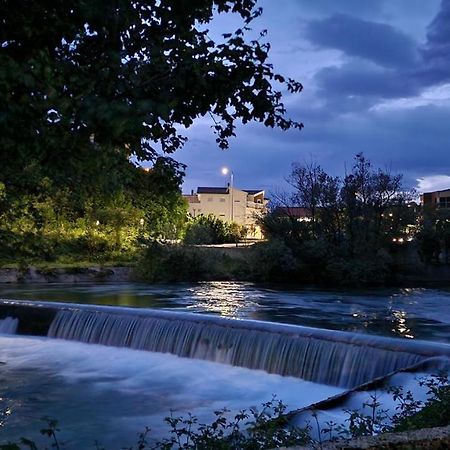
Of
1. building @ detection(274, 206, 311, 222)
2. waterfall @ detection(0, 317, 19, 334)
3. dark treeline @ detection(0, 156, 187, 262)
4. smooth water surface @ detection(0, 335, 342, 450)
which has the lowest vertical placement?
smooth water surface @ detection(0, 335, 342, 450)

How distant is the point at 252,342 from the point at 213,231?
38895 millimetres

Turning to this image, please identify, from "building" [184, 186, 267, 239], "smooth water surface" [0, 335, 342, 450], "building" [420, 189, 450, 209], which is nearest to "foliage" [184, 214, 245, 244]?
"building" [420, 189, 450, 209]

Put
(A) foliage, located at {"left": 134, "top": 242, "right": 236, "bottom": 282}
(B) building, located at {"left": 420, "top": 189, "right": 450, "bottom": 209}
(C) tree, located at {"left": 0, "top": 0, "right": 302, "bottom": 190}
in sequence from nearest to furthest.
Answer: (C) tree, located at {"left": 0, "top": 0, "right": 302, "bottom": 190}, (A) foliage, located at {"left": 134, "top": 242, "right": 236, "bottom": 282}, (B) building, located at {"left": 420, "top": 189, "right": 450, "bottom": 209}

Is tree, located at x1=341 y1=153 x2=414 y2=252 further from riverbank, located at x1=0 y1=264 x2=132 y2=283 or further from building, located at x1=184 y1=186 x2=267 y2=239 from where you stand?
building, located at x1=184 y1=186 x2=267 y2=239

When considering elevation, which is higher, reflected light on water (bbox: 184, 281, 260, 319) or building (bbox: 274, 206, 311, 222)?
building (bbox: 274, 206, 311, 222)

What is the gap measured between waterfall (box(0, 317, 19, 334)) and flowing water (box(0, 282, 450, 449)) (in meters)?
0.03

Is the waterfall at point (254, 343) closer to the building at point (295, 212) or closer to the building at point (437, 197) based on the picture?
the building at point (295, 212)

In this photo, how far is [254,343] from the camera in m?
13.1

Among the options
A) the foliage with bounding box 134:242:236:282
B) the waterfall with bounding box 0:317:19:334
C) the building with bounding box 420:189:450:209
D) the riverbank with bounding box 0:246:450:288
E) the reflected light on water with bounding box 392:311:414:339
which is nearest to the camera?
the reflected light on water with bounding box 392:311:414:339

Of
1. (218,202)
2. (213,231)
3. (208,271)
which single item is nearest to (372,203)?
(208,271)

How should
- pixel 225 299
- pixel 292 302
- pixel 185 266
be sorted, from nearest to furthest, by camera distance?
pixel 292 302, pixel 225 299, pixel 185 266

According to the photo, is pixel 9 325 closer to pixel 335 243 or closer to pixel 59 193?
pixel 59 193

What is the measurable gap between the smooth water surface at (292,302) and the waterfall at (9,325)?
14.6ft

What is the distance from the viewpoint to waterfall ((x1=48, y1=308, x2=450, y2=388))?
11266 mm
